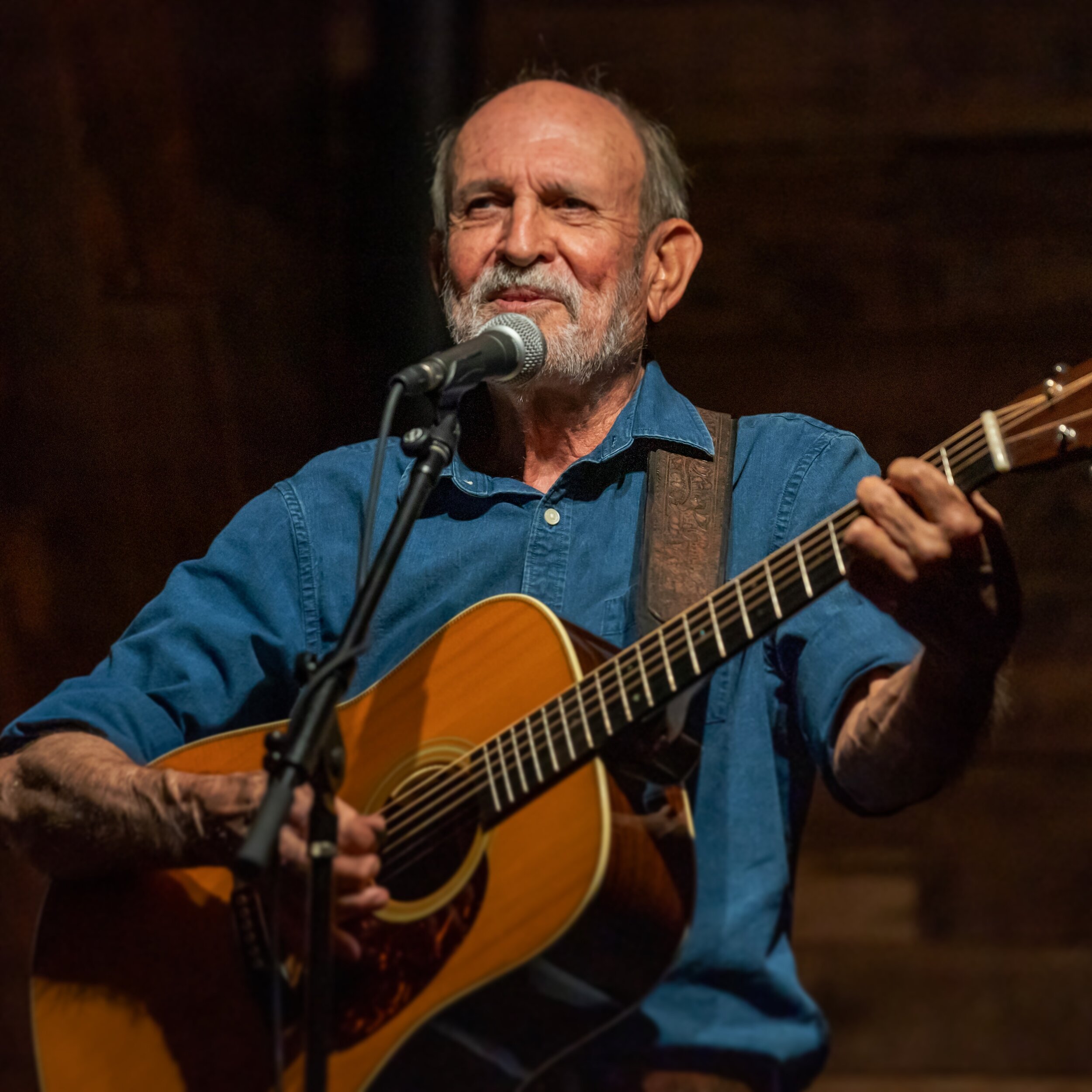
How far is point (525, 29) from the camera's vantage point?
7.59ft

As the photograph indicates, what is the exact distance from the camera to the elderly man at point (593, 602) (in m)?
1.40

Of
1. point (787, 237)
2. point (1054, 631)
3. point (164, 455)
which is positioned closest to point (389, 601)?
point (164, 455)

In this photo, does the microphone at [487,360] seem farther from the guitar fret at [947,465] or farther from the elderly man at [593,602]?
the guitar fret at [947,465]

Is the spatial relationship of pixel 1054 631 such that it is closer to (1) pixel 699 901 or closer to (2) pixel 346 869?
(1) pixel 699 901

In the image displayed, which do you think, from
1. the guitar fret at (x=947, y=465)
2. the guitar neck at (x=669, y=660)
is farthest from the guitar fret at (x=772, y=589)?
the guitar fret at (x=947, y=465)

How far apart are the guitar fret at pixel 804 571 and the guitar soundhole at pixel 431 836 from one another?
45 centimetres

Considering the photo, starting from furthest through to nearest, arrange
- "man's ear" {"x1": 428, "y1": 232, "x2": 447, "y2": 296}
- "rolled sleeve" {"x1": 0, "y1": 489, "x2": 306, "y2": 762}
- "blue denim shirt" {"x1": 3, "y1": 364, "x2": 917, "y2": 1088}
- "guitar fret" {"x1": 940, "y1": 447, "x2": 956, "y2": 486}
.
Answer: "man's ear" {"x1": 428, "y1": 232, "x2": 447, "y2": 296} → "rolled sleeve" {"x1": 0, "y1": 489, "x2": 306, "y2": 762} → "blue denim shirt" {"x1": 3, "y1": 364, "x2": 917, "y2": 1088} → "guitar fret" {"x1": 940, "y1": 447, "x2": 956, "y2": 486}

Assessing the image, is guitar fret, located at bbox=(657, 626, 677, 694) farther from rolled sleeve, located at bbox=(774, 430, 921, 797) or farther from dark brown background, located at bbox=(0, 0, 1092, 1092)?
dark brown background, located at bbox=(0, 0, 1092, 1092)

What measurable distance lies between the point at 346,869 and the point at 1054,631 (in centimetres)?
137

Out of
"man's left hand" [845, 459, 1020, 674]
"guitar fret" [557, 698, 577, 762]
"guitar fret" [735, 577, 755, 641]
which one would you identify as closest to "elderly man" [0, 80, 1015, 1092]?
"man's left hand" [845, 459, 1020, 674]

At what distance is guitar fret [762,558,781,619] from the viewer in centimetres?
137

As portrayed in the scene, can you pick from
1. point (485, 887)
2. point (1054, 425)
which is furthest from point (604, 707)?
point (1054, 425)

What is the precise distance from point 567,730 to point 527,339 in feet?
1.74

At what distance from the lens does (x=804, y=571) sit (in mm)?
1368
